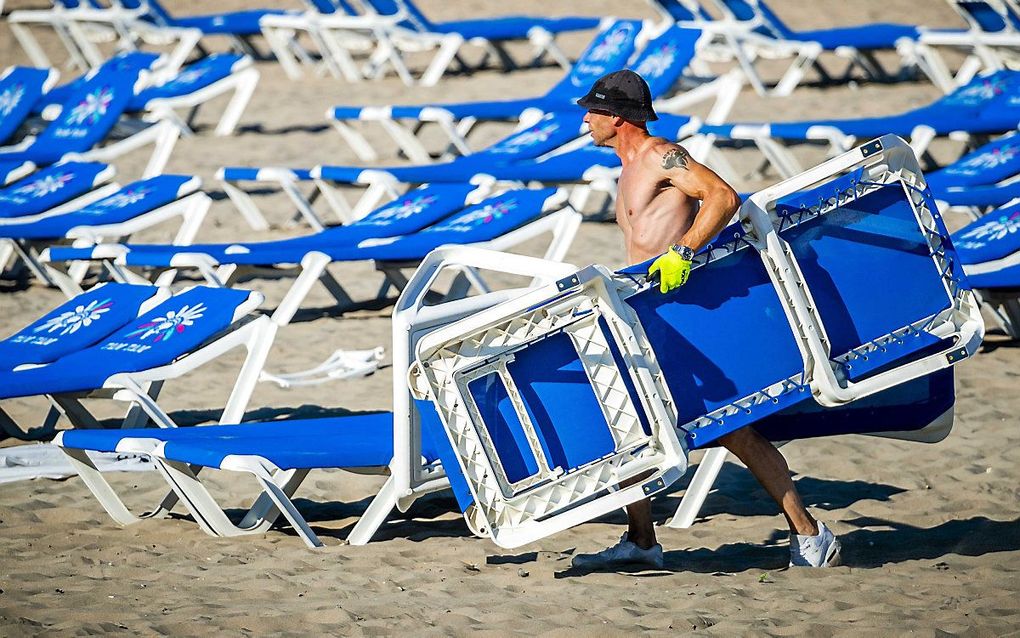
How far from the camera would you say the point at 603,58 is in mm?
9781

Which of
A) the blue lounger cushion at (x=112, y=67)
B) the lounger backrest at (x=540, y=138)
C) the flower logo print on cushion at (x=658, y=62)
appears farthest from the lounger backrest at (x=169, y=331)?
the flower logo print on cushion at (x=658, y=62)

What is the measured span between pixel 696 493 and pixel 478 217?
8.59 ft

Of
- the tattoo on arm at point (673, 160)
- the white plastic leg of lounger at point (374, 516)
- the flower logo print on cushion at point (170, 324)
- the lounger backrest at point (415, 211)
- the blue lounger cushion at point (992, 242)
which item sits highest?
the tattoo on arm at point (673, 160)

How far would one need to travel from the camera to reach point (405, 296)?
3418mm

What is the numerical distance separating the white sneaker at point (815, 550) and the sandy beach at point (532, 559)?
0.05m

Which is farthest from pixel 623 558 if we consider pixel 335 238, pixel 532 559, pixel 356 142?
pixel 356 142

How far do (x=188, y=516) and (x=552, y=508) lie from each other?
156cm

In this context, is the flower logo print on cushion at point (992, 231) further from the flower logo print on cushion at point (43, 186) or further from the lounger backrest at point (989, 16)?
the lounger backrest at point (989, 16)

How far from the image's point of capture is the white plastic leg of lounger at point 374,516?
12.9ft

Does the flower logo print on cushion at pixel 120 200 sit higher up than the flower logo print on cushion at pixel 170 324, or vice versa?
the flower logo print on cushion at pixel 170 324

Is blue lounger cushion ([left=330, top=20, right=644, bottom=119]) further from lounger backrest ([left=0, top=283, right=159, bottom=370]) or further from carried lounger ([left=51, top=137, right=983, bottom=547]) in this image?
carried lounger ([left=51, top=137, right=983, bottom=547])

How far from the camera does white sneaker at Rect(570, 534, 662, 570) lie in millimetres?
3721

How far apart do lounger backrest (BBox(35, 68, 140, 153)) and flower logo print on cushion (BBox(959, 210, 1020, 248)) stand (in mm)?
5296

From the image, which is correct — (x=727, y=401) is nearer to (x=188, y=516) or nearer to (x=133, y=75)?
(x=188, y=516)
